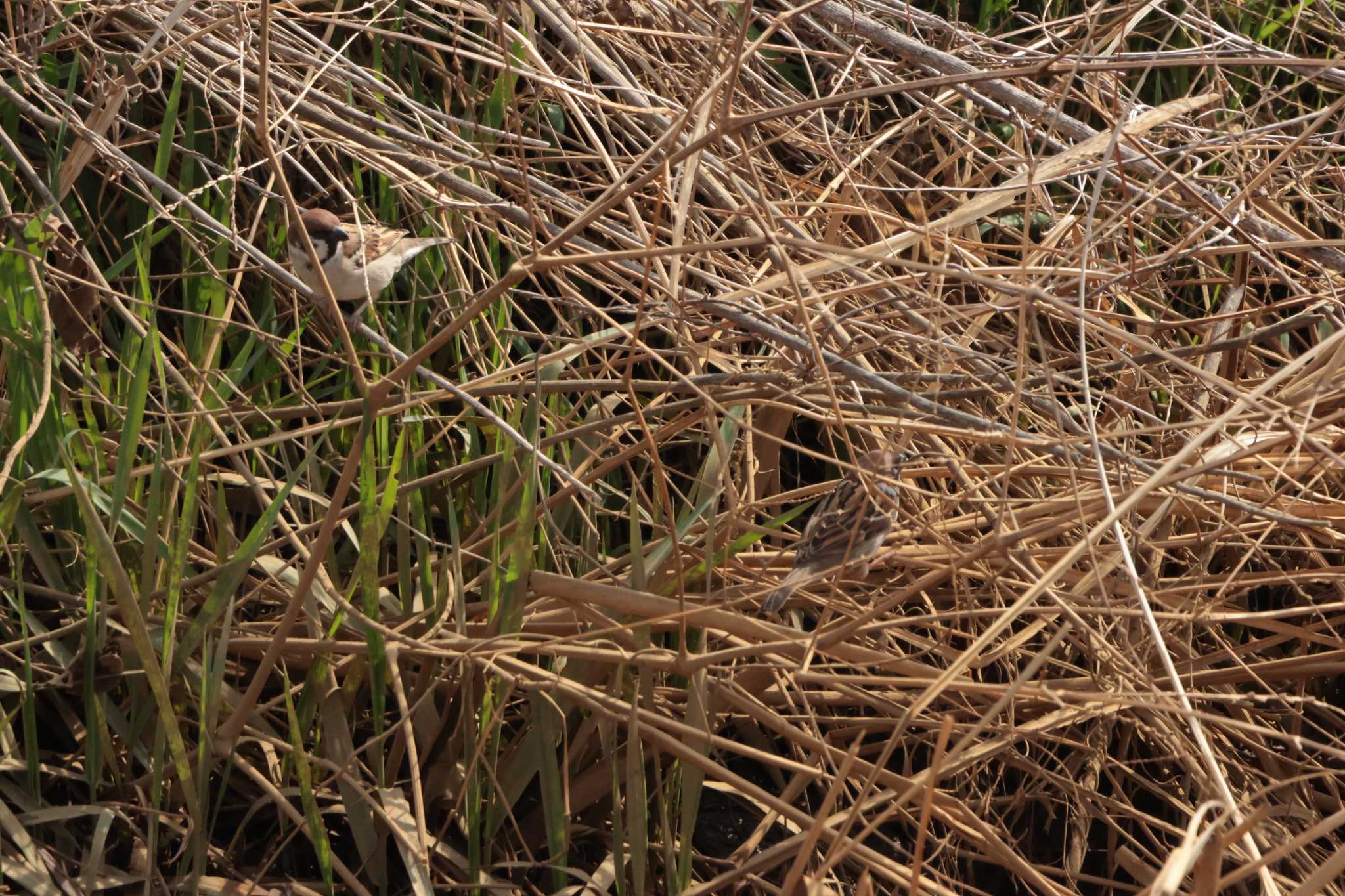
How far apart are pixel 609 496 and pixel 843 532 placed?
3.26ft

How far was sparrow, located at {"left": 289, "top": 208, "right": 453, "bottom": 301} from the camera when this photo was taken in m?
2.61

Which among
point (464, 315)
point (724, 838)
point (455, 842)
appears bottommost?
point (724, 838)

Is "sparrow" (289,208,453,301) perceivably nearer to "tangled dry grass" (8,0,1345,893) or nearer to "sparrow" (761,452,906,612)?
"tangled dry grass" (8,0,1345,893)

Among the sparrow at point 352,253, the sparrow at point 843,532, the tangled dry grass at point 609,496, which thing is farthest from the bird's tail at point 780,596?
the sparrow at point 352,253

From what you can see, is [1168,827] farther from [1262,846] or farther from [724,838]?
[724,838]

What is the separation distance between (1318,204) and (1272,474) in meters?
0.88

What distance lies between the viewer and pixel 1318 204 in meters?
2.79

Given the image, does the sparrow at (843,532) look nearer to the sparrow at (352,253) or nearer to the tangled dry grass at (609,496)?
the tangled dry grass at (609,496)

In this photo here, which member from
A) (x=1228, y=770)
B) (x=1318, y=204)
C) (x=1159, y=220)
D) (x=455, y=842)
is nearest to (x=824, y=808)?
(x=455, y=842)

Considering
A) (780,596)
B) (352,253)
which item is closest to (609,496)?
(352,253)

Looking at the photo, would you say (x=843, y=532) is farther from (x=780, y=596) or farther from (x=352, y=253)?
(x=352, y=253)

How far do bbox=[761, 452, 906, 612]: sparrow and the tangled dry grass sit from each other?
0.08 metres

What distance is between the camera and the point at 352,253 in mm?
2635

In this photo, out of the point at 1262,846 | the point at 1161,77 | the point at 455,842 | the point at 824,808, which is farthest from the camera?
the point at 1161,77
